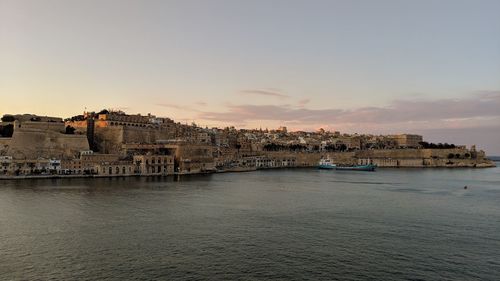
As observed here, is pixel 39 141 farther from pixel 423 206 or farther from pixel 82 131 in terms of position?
pixel 423 206

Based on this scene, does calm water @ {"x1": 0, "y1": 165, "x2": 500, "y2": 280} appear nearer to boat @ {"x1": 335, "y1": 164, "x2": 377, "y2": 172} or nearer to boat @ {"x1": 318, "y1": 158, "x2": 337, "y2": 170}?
boat @ {"x1": 335, "y1": 164, "x2": 377, "y2": 172}

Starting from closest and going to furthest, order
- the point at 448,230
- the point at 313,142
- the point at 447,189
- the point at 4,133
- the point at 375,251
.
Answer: the point at 375,251 < the point at 448,230 < the point at 447,189 < the point at 4,133 < the point at 313,142

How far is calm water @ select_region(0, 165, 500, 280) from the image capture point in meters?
9.21

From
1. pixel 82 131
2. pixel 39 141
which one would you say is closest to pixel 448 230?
pixel 39 141

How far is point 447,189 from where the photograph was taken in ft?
84.8

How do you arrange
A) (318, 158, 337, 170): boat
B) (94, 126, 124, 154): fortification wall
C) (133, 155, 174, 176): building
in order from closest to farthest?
(133, 155, 174, 176): building → (94, 126, 124, 154): fortification wall → (318, 158, 337, 170): boat

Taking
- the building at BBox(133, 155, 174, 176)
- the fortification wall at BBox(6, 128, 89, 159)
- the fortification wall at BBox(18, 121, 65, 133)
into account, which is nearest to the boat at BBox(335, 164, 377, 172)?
the building at BBox(133, 155, 174, 176)

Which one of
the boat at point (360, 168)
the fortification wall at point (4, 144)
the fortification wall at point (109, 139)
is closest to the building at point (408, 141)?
the boat at point (360, 168)

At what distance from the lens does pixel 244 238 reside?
11984 millimetres

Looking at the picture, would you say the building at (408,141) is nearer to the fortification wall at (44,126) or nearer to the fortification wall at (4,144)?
the fortification wall at (44,126)

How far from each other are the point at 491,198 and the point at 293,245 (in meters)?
14.4

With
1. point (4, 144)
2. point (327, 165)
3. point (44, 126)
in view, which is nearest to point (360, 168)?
point (327, 165)

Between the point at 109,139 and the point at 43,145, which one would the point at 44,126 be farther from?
the point at 109,139

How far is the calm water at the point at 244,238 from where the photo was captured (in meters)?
9.21
